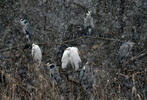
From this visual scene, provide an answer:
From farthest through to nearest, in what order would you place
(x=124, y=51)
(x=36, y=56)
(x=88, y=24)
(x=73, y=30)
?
(x=73, y=30), (x=88, y=24), (x=124, y=51), (x=36, y=56)

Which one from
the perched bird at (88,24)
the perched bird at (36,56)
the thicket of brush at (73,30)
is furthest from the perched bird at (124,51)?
the perched bird at (36,56)

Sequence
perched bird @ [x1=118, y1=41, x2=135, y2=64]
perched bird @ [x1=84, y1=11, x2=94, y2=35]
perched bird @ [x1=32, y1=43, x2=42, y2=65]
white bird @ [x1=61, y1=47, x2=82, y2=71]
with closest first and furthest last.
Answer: white bird @ [x1=61, y1=47, x2=82, y2=71]
perched bird @ [x1=32, y1=43, x2=42, y2=65]
perched bird @ [x1=118, y1=41, x2=135, y2=64]
perched bird @ [x1=84, y1=11, x2=94, y2=35]

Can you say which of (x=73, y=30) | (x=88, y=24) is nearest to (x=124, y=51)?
(x=88, y=24)

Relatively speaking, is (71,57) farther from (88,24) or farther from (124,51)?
(88,24)

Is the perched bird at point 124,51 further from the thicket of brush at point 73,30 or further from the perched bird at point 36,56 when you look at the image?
the perched bird at point 36,56

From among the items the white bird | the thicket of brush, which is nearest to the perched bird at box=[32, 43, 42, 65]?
the white bird

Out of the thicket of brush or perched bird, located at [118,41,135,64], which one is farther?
the thicket of brush

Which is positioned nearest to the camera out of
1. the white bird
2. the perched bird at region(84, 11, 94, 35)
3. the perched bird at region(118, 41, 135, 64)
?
the white bird

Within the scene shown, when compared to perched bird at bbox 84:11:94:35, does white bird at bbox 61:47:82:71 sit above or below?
below

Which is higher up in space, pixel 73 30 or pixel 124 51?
pixel 73 30

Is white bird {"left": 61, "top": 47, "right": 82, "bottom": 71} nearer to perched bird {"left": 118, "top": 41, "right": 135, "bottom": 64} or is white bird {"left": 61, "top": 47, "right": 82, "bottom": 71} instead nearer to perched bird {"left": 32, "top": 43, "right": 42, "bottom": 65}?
perched bird {"left": 32, "top": 43, "right": 42, "bottom": 65}

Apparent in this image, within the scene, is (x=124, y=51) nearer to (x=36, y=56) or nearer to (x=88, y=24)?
(x=88, y=24)

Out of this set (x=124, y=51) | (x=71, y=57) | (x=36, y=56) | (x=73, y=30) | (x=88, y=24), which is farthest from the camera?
(x=73, y=30)

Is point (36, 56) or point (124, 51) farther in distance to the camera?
point (124, 51)
